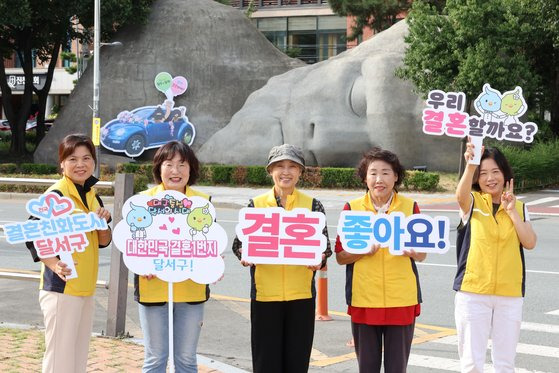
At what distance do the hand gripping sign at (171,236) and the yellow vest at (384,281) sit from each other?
2.67 feet

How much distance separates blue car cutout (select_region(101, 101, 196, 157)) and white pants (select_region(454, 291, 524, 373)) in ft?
88.6

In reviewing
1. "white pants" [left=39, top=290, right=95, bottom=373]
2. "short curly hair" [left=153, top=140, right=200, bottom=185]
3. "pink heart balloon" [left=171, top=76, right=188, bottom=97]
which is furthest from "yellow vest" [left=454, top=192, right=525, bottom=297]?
"pink heart balloon" [left=171, top=76, right=188, bottom=97]

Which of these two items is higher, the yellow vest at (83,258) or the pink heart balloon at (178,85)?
the pink heart balloon at (178,85)

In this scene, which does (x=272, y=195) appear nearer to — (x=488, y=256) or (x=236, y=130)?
(x=488, y=256)

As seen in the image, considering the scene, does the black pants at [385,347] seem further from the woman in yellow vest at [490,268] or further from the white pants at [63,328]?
the white pants at [63,328]

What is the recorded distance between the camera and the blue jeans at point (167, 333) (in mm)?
5152

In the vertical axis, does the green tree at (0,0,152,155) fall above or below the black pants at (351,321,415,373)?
above

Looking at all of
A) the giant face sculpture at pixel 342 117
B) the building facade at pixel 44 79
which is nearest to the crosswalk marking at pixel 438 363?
the giant face sculpture at pixel 342 117

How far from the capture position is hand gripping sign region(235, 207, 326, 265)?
5102 millimetres

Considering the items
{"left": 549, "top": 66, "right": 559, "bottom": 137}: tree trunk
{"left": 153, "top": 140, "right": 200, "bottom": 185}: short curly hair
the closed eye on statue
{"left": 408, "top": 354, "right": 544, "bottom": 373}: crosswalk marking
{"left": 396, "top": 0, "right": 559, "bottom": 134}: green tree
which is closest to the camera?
{"left": 153, "top": 140, "right": 200, "bottom": 185}: short curly hair

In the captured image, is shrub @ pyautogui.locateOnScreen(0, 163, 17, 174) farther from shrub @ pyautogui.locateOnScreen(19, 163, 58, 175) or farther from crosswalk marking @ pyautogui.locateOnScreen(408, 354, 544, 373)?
crosswalk marking @ pyautogui.locateOnScreen(408, 354, 544, 373)

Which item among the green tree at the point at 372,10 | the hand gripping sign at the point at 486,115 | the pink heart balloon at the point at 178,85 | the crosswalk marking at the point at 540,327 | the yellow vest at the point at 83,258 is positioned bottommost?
the crosswalk marking at the point at 540,327

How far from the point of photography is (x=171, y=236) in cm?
518

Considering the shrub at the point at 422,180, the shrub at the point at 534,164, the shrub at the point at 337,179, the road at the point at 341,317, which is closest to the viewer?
the road at the point at 341,317
